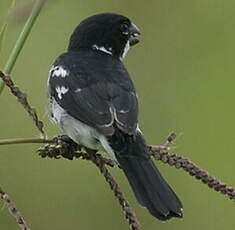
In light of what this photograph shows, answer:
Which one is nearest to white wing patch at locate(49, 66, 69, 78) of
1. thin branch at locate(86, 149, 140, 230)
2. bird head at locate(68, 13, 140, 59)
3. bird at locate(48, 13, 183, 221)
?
bird at locate(48, 13, 183, 221)

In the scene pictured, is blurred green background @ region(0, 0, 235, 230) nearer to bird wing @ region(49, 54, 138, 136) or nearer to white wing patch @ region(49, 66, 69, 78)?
→ white wing patch @ region(49, 66, 69, 78)

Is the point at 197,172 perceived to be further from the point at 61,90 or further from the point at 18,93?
the point at 61,90

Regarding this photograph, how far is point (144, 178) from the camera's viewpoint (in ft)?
8.57

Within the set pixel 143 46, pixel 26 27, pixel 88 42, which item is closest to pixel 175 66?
pixel 143 46

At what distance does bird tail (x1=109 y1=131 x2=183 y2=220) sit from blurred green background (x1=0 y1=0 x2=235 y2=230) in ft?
5.58

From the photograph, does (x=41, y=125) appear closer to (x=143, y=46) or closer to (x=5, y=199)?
(x=5, y=199)

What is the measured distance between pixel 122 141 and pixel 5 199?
792 mm

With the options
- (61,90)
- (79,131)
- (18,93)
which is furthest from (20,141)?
(61,90)

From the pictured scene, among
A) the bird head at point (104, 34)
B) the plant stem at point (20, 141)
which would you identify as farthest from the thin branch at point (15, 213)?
the bird head at point (104, 34)

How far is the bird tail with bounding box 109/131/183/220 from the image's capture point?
239 cm

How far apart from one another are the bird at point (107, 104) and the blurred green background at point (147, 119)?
913 mm

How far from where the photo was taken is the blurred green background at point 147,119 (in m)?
4.53

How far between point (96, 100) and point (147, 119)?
1.73m

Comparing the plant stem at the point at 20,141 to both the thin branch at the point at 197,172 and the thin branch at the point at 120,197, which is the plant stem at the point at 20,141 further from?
the thin branch at the point at 197,172
